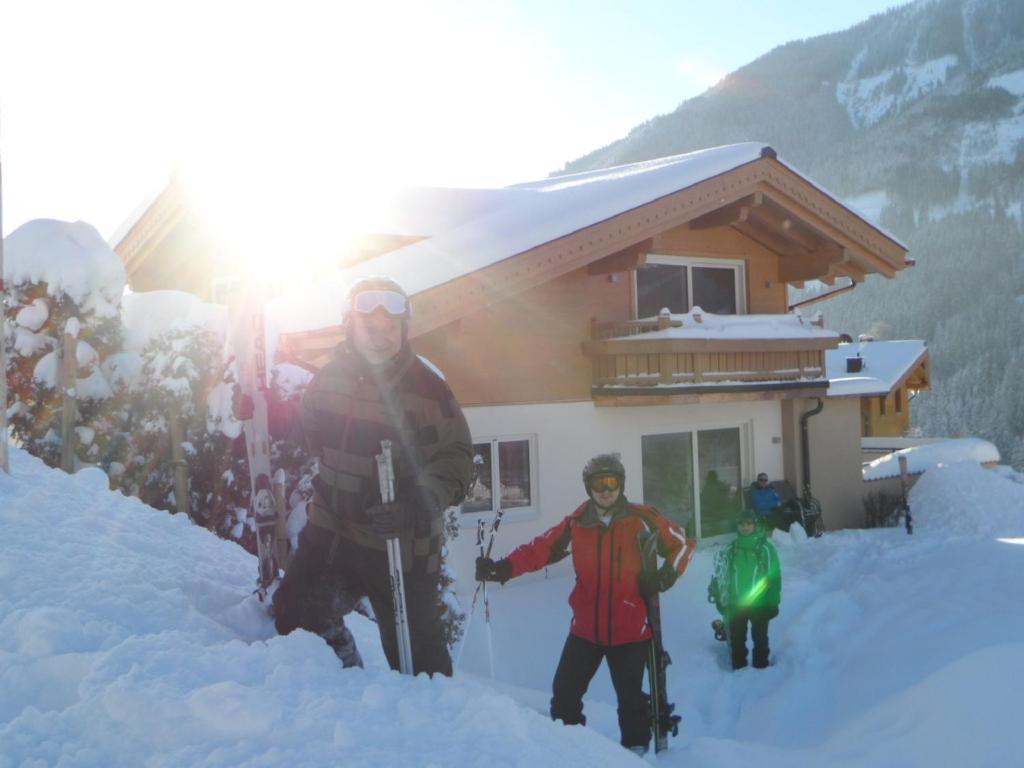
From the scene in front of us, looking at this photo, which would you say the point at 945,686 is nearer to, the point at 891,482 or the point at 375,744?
the point at 375,744

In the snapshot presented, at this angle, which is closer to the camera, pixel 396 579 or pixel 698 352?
pixel 396 579

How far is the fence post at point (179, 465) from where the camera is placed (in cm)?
746

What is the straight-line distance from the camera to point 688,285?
13.8 meters

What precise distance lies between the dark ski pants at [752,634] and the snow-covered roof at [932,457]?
32.4ft

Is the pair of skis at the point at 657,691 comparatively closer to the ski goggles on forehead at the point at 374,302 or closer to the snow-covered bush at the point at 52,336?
the ski goggles on forehead at the point at 374,302

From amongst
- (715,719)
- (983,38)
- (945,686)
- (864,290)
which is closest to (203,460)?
(715,719)

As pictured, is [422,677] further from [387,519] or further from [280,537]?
[280,537]

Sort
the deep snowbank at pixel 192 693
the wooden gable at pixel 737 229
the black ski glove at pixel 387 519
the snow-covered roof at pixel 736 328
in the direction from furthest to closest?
the snow-covered roof at pixel 736 328
the wooden gable at pixel 737 229
the black ski glove at pixel 387 519
the deep snowbank at pixel 192 693

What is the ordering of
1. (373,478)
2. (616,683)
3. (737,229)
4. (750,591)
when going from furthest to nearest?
(737,229), (750,591), (616,683), (373,478)

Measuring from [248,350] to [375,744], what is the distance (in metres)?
2.25

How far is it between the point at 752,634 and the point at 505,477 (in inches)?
171

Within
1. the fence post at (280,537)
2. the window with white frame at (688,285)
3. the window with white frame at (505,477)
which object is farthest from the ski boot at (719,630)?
the window with white frame at (688,285)

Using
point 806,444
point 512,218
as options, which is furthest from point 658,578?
point 806,444

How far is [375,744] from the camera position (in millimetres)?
2678
